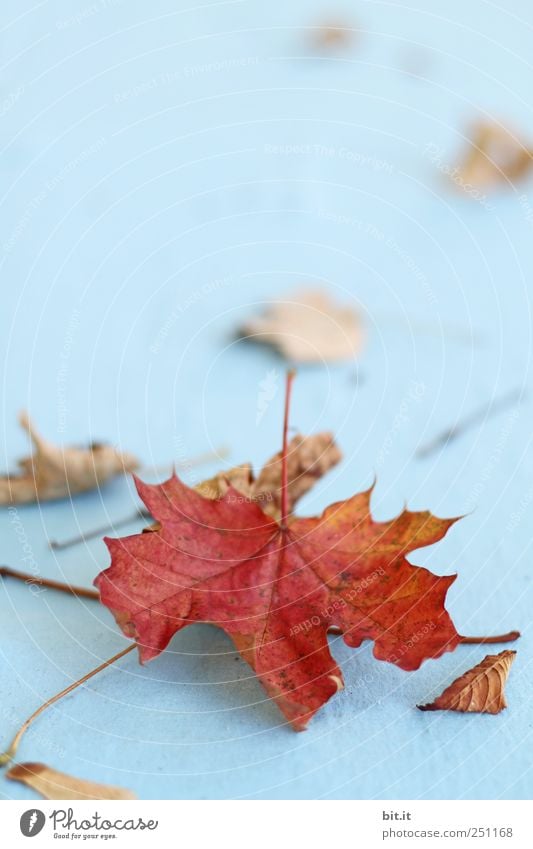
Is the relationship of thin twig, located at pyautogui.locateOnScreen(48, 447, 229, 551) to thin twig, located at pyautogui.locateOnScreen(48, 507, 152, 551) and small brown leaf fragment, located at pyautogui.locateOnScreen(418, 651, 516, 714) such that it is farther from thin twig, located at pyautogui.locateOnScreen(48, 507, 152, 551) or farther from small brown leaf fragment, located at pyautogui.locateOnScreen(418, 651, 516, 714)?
small brown leaf fragment, located at pyautogui.locateOnScreen(418, 651, 516, 714)

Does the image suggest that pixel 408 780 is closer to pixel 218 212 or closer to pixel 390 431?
pixel 390 431

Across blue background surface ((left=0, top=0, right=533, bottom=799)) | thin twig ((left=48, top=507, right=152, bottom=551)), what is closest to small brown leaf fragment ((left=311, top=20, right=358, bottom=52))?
blue background surface ((left=0, top=0, right=533, bottom=799))

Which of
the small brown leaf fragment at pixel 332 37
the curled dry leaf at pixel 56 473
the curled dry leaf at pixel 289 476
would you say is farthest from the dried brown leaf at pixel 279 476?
the small brown leaf fragment at pixel 332 37

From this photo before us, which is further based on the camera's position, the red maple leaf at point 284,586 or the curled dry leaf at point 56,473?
the curled dry leaf at point 56,473

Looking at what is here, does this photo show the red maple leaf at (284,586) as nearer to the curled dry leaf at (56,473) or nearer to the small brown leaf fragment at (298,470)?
the small brown leaf fragment at (298,470)

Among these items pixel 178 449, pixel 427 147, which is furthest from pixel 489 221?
pixel 178 449

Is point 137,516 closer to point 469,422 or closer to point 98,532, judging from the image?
point 98,532
